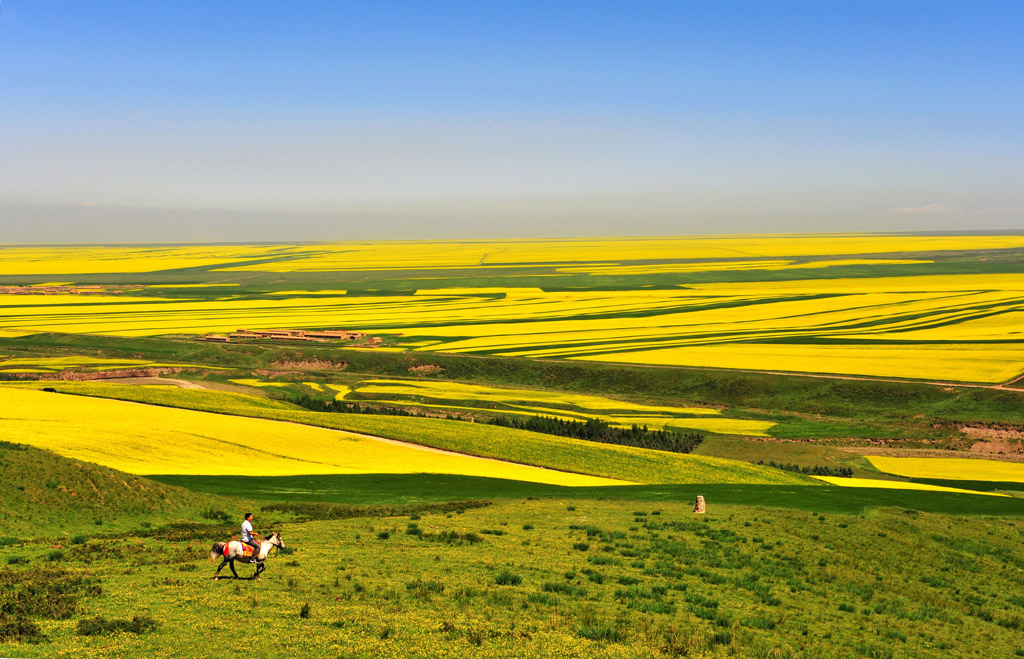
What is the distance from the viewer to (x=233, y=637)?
13.2 meters

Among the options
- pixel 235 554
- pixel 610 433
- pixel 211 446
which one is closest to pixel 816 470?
pixel 610 433

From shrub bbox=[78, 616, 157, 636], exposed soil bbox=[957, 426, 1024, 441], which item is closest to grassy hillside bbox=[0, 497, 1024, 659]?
shrub bbox=[78, 616, 157, 636]

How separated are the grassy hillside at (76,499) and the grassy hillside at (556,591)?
248 cm

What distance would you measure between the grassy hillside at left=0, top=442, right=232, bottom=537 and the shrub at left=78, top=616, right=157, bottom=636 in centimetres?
922

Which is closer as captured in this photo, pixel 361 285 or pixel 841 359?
pixel 841 359

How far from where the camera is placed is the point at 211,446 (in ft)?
129

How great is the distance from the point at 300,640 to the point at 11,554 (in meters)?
10.2

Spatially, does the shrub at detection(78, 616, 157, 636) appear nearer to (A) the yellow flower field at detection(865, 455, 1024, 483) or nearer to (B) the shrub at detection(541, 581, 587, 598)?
(B) the shrub at detection(541, 581, 587, 598)

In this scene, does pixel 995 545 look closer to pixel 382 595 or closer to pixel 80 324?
pixel 382 595

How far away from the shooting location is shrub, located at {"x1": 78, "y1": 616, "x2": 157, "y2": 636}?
13.1 m

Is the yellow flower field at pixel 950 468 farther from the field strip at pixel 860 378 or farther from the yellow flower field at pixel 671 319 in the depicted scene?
the yellow flower field at pixel 671 319

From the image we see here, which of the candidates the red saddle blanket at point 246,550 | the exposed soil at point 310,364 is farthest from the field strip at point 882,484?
the exposed soil at point 310,364

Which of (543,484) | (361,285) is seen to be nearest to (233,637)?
(543,484)

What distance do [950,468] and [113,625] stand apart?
50.0 m
